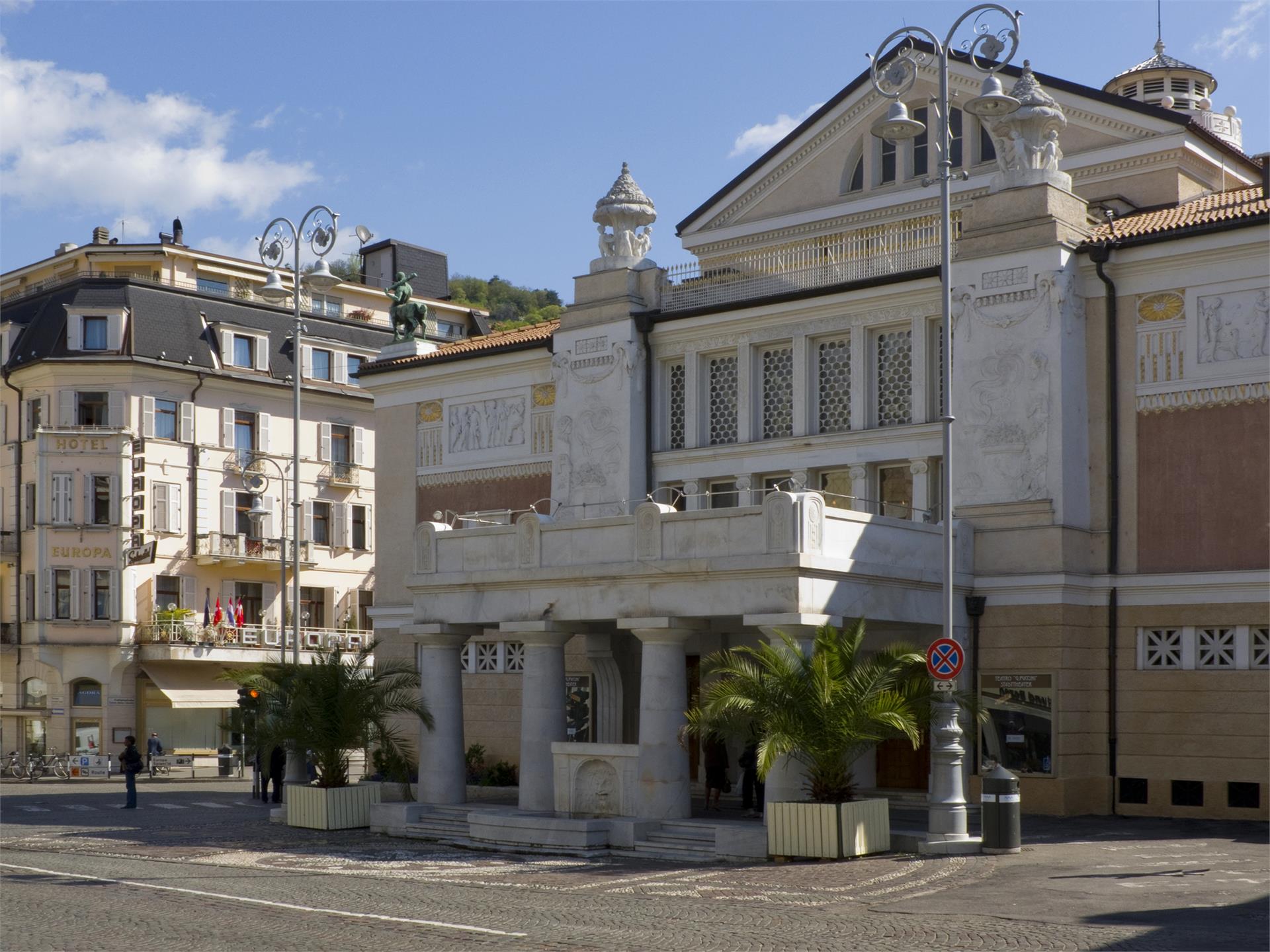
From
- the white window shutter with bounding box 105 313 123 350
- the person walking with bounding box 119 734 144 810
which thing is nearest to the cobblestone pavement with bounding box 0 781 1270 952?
the person walking with bounding box 119 734 144 810

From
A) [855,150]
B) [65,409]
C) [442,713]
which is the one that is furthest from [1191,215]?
[65,409]

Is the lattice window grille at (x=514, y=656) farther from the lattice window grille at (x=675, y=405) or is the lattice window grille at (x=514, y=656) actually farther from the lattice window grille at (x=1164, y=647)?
the lattice window grille at (x=1164, y=647)

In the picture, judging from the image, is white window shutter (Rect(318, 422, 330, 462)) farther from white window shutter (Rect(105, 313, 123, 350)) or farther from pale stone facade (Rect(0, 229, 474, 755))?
white window shutter (Rect(105, 313, 123, 350))

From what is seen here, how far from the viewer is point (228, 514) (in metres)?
54.6

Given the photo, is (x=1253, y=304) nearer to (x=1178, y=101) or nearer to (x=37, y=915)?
(x=1178, y=101)

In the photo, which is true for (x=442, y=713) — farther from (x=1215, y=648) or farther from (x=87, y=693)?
(x=87, y=693)

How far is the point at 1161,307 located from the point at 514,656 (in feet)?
50.2

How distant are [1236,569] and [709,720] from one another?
30.4 ft

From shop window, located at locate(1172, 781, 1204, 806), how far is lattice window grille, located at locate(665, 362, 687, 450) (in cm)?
1161

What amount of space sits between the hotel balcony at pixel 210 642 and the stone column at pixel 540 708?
24419 mm

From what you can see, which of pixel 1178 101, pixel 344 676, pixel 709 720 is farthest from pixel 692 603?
pixel 1178 101

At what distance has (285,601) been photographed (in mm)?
55250

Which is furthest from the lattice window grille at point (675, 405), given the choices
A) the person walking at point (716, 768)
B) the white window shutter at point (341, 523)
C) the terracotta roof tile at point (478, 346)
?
the white window shutter at point (341, 523)

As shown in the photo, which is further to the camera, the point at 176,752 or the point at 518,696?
the point at 176,752
